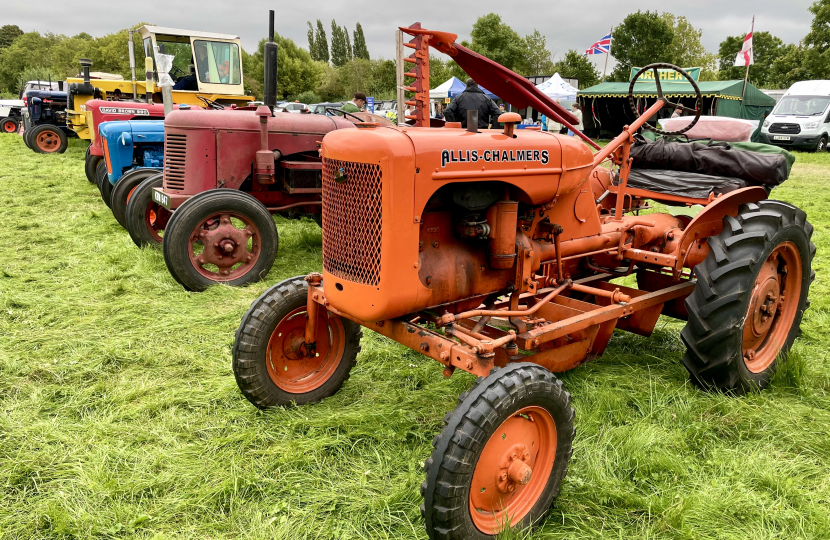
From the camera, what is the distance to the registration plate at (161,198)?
5344 mm

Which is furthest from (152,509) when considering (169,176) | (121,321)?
(169,176)

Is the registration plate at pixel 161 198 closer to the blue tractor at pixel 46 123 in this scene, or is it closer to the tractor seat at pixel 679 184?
the tractor seat at pixel 679 184

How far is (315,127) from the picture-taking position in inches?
234

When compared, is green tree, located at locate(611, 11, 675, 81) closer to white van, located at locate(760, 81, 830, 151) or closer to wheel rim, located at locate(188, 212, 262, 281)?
white van, located at locate(760, 81, 830, 151)

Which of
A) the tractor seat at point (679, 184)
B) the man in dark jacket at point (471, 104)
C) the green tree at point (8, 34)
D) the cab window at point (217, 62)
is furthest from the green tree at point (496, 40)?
the green tree at point (8, 34)

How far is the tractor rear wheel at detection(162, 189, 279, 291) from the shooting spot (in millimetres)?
4828

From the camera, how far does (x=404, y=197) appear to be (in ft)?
7.38

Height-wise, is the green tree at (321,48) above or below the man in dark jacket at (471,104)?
above

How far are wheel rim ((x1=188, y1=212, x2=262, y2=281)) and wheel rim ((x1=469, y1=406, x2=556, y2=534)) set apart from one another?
3.48 metres

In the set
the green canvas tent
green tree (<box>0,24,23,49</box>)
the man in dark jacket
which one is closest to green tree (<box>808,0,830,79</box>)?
the green canvas tent

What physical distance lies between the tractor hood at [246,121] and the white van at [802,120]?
16.9 m

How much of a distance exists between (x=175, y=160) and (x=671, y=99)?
1816 cm

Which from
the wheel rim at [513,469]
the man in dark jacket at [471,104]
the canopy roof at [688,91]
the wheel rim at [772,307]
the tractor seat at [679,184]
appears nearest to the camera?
the wheel rim at [513,469]

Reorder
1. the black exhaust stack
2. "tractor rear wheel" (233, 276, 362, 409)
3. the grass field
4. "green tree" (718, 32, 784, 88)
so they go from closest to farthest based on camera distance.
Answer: the grass field, "tractor rear wheel" (233, 276, 362, 409), the black exhaust stack, "green tree" (718, 32, 784, 88)
